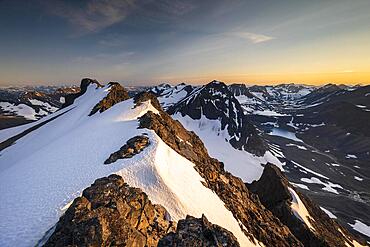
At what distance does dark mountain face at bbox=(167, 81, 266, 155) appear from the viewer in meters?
162

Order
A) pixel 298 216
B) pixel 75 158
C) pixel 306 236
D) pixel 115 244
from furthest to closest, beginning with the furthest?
pixel 298 216 < pixel 306 236 < pixel 75 158 < pixel 115 244

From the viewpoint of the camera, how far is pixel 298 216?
45.0 m

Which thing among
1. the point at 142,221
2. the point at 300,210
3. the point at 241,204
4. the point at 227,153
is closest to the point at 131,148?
the point at 142,221

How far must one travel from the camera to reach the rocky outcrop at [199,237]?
1320 centimetres

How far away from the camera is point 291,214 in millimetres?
45281

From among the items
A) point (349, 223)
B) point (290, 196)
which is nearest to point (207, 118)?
point (349, 223)

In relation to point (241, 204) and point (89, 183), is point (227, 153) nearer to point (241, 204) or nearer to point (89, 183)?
point (241, 204)

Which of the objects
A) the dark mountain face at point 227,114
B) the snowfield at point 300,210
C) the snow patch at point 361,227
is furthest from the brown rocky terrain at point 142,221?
the dark mountain face at point 227,114

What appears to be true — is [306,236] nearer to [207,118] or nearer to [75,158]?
[75,158]

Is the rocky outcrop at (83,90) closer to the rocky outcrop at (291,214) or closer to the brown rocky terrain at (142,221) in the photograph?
the brown rocky terrain at (142,221)

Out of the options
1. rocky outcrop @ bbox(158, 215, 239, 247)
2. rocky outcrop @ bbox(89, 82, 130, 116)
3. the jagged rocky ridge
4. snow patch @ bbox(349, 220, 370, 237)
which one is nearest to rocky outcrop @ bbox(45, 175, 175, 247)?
rocky outcrop @ bbox(158, 215, 239, 247)

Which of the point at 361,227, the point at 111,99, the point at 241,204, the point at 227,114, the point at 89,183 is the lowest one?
the point at 361,227

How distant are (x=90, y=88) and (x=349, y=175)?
6341 inches

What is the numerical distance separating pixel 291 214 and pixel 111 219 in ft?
129
